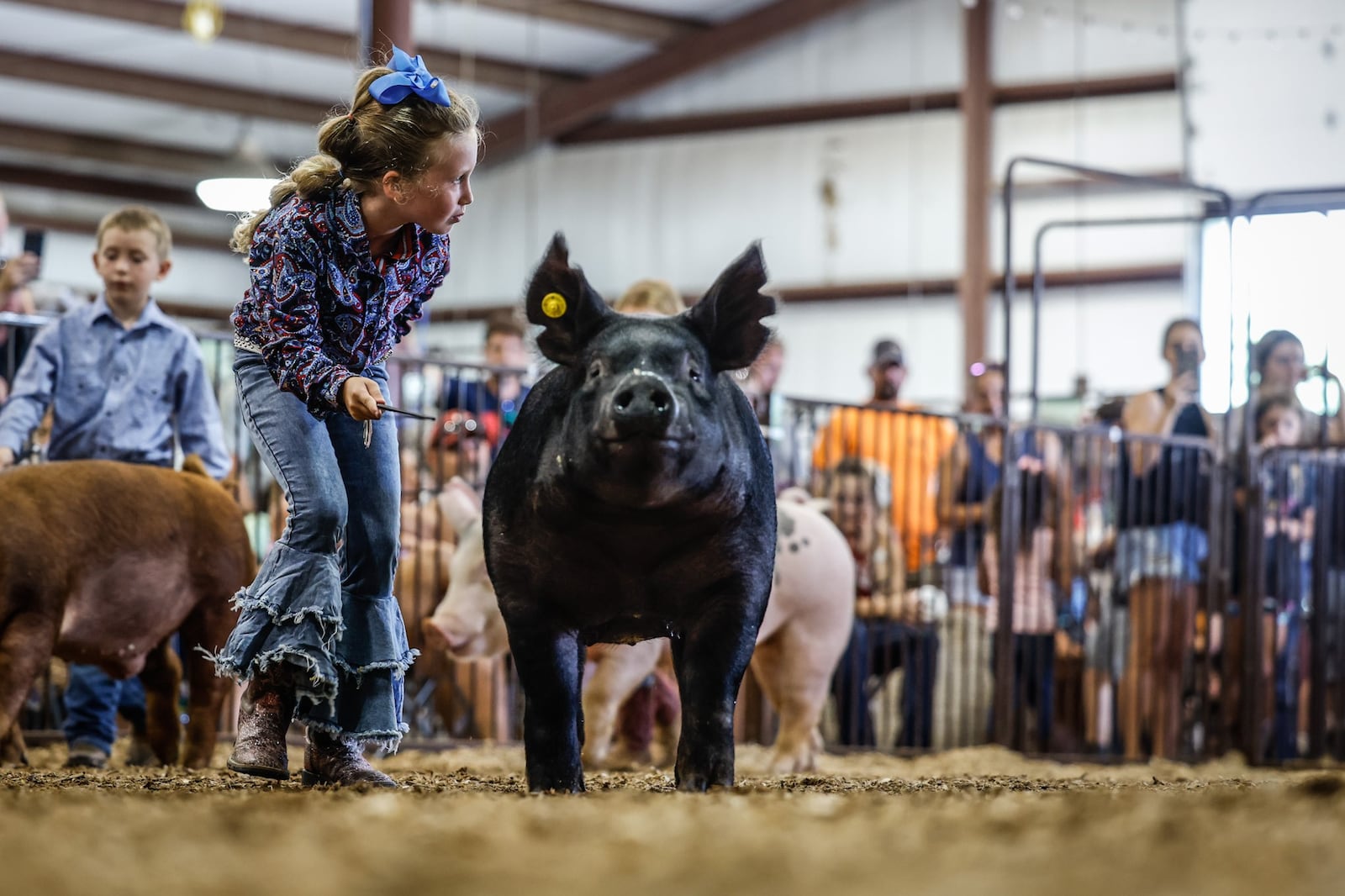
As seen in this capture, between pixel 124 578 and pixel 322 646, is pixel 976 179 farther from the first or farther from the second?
pixel 322 646

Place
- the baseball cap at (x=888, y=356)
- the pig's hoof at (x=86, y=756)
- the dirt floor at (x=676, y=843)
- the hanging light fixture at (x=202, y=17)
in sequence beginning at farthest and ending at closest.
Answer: the hanging light fixture at (x=202, y=17)
the baseball cap at (x=888, y=356)
the pig's hoof at (x=86, y=756)
the dirt floor at (x=676, y=843)

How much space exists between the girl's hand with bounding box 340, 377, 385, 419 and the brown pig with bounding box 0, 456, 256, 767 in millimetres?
1315

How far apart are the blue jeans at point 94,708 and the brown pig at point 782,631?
988 millimetres

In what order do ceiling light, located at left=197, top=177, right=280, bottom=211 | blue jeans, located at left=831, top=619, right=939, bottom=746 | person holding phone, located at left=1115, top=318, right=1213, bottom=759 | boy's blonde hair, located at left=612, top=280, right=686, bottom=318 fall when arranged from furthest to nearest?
ceiling light, located at left=197, top=177, right=280, bottom=211 → person holding phone, located at left=1115, top=318, right=1213, bottom=759 → blue jeans, located at left=831, top=619, right=939, bottom=746 → boy's blonde hair, located at left=612, top=280, right=686, bottom=318

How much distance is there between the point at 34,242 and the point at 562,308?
13.2ft

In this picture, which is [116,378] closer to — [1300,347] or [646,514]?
[646,514]

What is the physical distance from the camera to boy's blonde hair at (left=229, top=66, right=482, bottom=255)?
143 inches

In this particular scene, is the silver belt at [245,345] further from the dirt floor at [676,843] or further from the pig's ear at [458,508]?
the pig's ear at [458,508]

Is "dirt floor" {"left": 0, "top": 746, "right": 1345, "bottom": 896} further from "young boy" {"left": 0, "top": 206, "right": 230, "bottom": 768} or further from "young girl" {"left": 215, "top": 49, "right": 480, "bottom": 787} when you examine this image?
"young boy" {"left": 0, "top": 206, "right": 230, "bottom": 768}

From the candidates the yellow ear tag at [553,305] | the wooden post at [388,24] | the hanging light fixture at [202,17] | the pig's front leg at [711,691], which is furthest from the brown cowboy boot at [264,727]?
the hanging light fixture at [202,17]

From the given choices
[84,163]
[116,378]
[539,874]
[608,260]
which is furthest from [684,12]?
[539,874]

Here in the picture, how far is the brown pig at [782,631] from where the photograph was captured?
5.42 metres

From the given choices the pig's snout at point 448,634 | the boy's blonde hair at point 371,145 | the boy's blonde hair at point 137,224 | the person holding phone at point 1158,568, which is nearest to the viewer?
the boy's blonde hair at point 371,145

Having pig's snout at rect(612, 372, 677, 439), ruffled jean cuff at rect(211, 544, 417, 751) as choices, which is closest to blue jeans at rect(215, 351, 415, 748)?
ruffled jean cuff at rect(211, 544, 417, 751)
